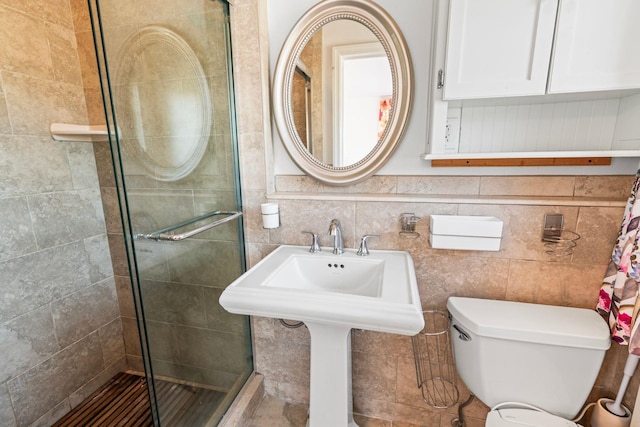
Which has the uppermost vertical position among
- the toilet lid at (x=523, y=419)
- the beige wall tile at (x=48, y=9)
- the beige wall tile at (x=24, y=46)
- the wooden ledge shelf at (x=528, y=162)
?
the beige wall tile at (x=48, y=9)

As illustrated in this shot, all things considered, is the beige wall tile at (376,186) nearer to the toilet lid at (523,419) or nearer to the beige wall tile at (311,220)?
the beige wall tile at (311,220)

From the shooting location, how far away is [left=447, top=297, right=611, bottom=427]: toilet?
0.95 metres

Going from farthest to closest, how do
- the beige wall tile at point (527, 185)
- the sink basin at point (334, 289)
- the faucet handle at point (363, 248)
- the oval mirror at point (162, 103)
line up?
the faucet handle at point (363, 248), the beige wall tile at point (527, 185), the oval mirror at point (162, 103), the sink basin at point (334, 289)

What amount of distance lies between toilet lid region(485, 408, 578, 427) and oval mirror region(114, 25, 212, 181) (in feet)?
4.90

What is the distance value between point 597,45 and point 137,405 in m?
2.58

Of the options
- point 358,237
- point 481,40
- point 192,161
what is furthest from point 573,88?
point 192,161

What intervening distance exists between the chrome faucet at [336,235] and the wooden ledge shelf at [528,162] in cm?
50

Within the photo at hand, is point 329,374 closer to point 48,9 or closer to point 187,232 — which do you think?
point 187,232

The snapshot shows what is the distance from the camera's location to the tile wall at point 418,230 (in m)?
1.10

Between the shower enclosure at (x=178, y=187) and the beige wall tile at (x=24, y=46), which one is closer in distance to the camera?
the shower enclosure at (x=178, y=187)

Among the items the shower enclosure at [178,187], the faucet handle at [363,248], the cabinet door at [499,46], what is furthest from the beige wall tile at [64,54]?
the cabinet door at [499,46]

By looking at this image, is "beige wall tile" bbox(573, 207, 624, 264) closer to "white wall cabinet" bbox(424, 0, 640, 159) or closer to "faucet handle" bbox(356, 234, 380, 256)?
"white wall cabinet" bbox(424, 0, 640, 159)

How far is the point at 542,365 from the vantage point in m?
0.98

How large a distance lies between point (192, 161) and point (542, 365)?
153 centimetres
